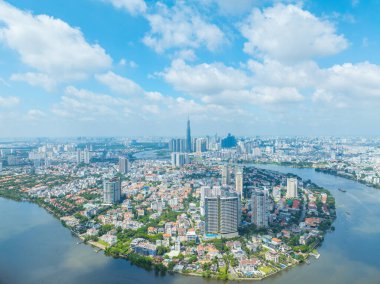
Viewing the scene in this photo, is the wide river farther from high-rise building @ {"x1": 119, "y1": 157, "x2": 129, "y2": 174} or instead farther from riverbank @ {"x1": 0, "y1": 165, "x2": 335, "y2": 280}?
high-rise building @ {"x1": 119, "y1": 157, "x2": 129, "y2": 174}

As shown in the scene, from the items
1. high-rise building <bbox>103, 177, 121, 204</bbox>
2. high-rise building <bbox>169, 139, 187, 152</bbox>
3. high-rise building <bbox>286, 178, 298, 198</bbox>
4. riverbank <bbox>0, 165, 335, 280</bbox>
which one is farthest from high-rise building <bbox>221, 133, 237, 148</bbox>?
riverbank <bbox>0, 165, 335, 280</bbox>

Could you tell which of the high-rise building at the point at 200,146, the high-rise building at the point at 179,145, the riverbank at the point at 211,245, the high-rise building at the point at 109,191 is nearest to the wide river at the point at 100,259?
the riverbank at the point at 211,245

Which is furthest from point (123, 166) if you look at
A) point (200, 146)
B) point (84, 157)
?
point (200, 146)

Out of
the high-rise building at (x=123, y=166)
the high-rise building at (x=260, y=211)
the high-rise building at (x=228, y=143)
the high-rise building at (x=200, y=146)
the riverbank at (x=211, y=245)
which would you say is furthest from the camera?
the high-rise building at (x=228, y=143)

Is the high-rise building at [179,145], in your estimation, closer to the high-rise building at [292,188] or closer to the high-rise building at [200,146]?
the high-rise building at [200,146]

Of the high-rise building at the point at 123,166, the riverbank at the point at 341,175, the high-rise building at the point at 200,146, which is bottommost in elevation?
the riverbank at the point at 341,175

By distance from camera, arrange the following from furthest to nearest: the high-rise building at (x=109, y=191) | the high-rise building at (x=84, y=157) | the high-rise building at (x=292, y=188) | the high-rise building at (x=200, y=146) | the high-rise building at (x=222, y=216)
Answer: the high-rise building at (x=200, y=146) < the high-rise building at (x=84, y=157) < the high-rise building at (x=292, y=188) < the high-rise building at (x=109, y=191) < the high-rise building at (x=222, y=216)
